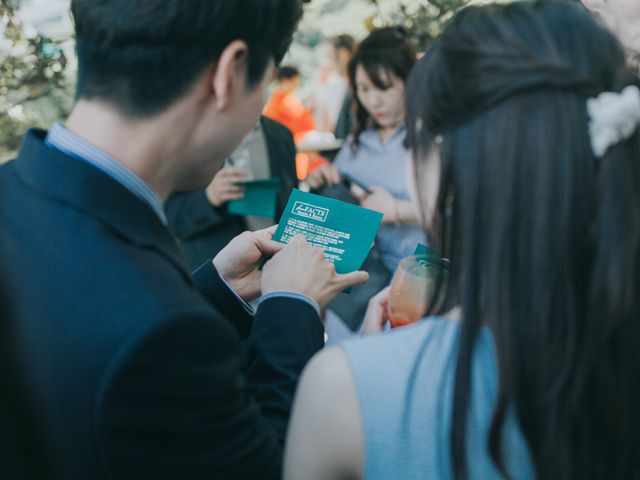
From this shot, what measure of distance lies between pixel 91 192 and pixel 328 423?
51 cm

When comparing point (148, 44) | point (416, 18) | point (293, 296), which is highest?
point (148, 44)

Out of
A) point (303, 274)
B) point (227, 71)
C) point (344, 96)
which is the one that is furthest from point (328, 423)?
point (344, 96)

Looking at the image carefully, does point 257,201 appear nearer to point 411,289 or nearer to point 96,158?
point 411,289

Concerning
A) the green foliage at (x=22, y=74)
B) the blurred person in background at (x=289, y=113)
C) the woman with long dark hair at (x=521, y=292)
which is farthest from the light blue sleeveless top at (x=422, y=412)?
the blurred person in background at (x=289, y=113)

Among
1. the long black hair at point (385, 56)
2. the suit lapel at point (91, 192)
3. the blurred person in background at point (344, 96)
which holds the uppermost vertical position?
the suit lapel at point (91, 192)

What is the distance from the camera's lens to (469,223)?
3.48 feet

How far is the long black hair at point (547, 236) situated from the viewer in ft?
3.34

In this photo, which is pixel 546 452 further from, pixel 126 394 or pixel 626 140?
pixel 126 394

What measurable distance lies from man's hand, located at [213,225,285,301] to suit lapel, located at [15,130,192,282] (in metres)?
0.55

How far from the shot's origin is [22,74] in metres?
2.78

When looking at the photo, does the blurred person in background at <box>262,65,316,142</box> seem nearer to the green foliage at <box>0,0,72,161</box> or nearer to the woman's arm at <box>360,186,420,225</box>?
the woman's arm at <box>360,186,420,225</box>

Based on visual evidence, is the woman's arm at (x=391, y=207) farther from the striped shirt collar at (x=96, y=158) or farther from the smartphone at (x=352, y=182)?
the striped shirt collar at (x=96, y=158)

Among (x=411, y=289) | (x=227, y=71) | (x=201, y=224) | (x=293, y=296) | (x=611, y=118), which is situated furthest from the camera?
(x=201, y=224)

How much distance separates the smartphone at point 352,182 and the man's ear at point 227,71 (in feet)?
7.53
